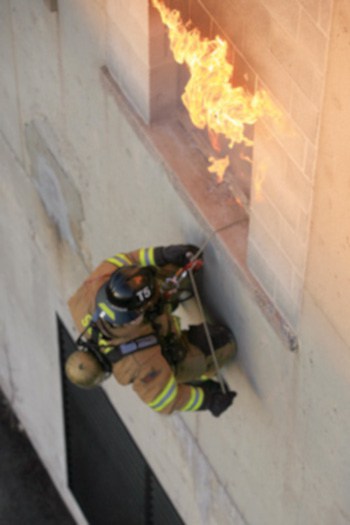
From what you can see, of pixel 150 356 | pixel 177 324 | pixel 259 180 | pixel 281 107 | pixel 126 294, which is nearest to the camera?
pixel 281 107

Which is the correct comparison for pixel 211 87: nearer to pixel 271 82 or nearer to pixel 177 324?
pixel 271 82

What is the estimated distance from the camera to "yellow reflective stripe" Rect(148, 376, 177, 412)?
625 centimetres

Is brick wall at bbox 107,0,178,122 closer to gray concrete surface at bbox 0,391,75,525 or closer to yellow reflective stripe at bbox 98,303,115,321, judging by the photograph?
yellow reflective stripe at bbox 98,303,115,321

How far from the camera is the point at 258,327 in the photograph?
5.86m

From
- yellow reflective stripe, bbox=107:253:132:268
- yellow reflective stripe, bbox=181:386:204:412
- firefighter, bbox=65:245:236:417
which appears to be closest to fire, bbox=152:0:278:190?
firefighter, bbox=65:245:236:417

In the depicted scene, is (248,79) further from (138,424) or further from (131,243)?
(138,424)

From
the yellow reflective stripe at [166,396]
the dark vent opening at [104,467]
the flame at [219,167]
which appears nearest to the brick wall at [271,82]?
the flame at [219,167]

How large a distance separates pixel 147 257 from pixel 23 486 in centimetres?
567

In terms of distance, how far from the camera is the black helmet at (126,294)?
6.04 m

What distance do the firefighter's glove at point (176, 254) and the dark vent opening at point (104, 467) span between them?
9.06ft

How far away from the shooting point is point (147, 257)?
21.2 feet

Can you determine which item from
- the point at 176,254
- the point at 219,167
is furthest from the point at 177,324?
the point at 219,167

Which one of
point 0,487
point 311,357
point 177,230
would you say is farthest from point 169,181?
point 0,487

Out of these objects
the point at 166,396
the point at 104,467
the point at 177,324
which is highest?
the point at 177,324
